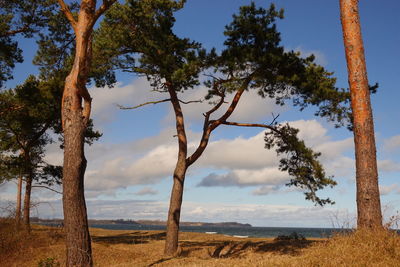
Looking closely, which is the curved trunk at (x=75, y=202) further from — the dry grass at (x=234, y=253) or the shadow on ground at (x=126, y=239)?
the shadow on ground at (x=126, y=239)

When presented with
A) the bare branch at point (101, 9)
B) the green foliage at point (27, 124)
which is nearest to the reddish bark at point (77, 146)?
the bare branch at point (101, 9)

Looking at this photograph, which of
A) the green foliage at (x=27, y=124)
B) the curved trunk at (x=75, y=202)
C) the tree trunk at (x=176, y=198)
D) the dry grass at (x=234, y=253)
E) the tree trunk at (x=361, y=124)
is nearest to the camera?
the dry grass at (x=234, y=253)

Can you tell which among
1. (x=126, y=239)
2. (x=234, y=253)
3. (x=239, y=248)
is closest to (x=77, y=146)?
(x=234, y=253)

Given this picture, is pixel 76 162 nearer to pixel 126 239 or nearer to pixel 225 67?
pixel 225 67

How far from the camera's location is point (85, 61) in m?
9.41

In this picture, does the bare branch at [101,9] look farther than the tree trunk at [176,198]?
No

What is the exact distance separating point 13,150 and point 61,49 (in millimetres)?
14122

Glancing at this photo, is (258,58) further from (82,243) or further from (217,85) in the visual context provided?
(82,243)

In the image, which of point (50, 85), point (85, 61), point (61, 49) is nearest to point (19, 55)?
point (50, 85)

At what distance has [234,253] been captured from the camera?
48.0ft

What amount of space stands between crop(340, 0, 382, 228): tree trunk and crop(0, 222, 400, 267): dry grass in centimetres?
79

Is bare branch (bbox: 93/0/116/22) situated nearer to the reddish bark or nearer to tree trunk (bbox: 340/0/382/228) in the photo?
the reddish bark

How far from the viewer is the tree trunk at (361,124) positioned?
29.1 feet

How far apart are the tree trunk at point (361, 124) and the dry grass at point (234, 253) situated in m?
0.79
